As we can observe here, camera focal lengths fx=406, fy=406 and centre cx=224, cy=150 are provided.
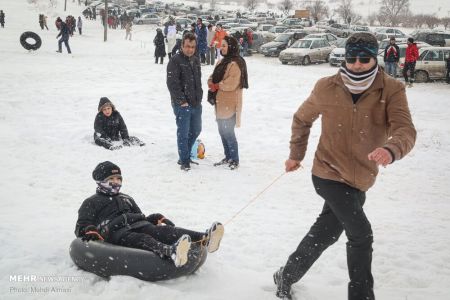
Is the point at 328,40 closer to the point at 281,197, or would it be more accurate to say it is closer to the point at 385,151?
the point at 281,197

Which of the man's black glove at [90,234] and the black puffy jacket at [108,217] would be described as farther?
the black puffy jacket at [108,217]

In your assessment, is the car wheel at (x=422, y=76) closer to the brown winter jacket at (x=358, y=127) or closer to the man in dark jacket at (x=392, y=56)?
the man in dark jacket at (x=392, y=56)

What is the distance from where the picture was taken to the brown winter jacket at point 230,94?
6359mm

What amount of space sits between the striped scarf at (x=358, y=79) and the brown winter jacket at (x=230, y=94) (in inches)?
147

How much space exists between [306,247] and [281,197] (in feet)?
9.01

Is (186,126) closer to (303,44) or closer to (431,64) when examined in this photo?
(431,64)

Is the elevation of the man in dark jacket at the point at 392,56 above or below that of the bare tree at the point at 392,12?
below

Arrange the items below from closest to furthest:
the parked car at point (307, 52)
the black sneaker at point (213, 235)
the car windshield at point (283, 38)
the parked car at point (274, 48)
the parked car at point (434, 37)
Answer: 1. the black sneaker at point (213, 235)
2. the parked car at point (307, 52)
3. the parked car at point (274, 48)
4. the parked car at point (434, 37)
5. the car windshield at point (283, 38)

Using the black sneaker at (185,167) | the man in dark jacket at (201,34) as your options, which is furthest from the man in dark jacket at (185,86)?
the man in dark jacket at (201,34)

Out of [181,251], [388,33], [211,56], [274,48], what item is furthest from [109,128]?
[388,33]

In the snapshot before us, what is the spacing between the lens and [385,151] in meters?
2.53

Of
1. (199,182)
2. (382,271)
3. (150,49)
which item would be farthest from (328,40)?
(382,271)

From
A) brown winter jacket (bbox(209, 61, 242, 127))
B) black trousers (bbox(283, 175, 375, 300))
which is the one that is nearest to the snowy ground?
black trousers (bbox(283, 175, 375, 300))

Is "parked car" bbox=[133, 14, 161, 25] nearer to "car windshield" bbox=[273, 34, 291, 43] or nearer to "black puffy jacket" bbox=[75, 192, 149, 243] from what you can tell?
"car windshield" bbox=[273, 34, 291, 43]
